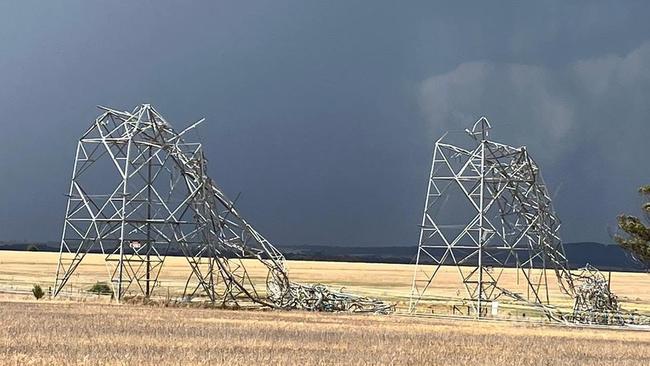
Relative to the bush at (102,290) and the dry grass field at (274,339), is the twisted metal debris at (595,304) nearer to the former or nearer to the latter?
the dry grass field at (274,339)

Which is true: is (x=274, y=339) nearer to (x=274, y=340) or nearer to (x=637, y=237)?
(x=274, y=340)

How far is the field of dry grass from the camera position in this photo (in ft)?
90.0

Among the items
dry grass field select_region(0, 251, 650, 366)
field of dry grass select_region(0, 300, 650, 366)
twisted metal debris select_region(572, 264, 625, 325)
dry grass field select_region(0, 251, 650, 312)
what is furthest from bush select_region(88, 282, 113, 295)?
twisted metal debris select_region(572, 264, 625, 325)

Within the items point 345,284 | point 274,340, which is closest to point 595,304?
point 274,340

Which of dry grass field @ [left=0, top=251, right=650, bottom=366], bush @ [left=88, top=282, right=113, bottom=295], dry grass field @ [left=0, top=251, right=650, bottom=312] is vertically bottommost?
dry grass field @ [left=0, top=251, right=650, bottom=366]

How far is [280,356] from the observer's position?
28.4 meters

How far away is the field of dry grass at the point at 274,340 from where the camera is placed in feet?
90.0

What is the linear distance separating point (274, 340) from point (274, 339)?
0.53 m

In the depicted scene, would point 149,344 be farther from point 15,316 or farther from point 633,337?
point 633,337

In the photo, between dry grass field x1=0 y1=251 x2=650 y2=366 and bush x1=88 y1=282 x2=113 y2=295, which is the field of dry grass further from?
bush x1=88 y1=282 x2=113 y2=295

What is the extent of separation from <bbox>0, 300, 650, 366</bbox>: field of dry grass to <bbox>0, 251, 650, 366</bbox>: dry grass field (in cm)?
4

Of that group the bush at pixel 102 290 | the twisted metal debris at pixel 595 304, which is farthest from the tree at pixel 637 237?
the bush at pixel 102 290

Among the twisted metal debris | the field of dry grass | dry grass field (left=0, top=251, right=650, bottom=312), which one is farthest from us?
dry grass field (left=0, top=251, right=650, bottom=312)

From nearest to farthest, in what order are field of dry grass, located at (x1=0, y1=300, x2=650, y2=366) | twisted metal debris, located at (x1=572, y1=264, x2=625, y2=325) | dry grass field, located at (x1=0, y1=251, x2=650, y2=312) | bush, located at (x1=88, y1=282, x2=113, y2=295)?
field of dry grass, located at (x1=0, y1=300, x2=650, y2=366) < twisted metal debris, located at (x1=572, y1=264, x2=625, y2=325) < bush, located at (x1=88, y1=282, x2=113, y2=295) < dry grass field, located at (x1=0, y1=251, x2=650, y2=312)
